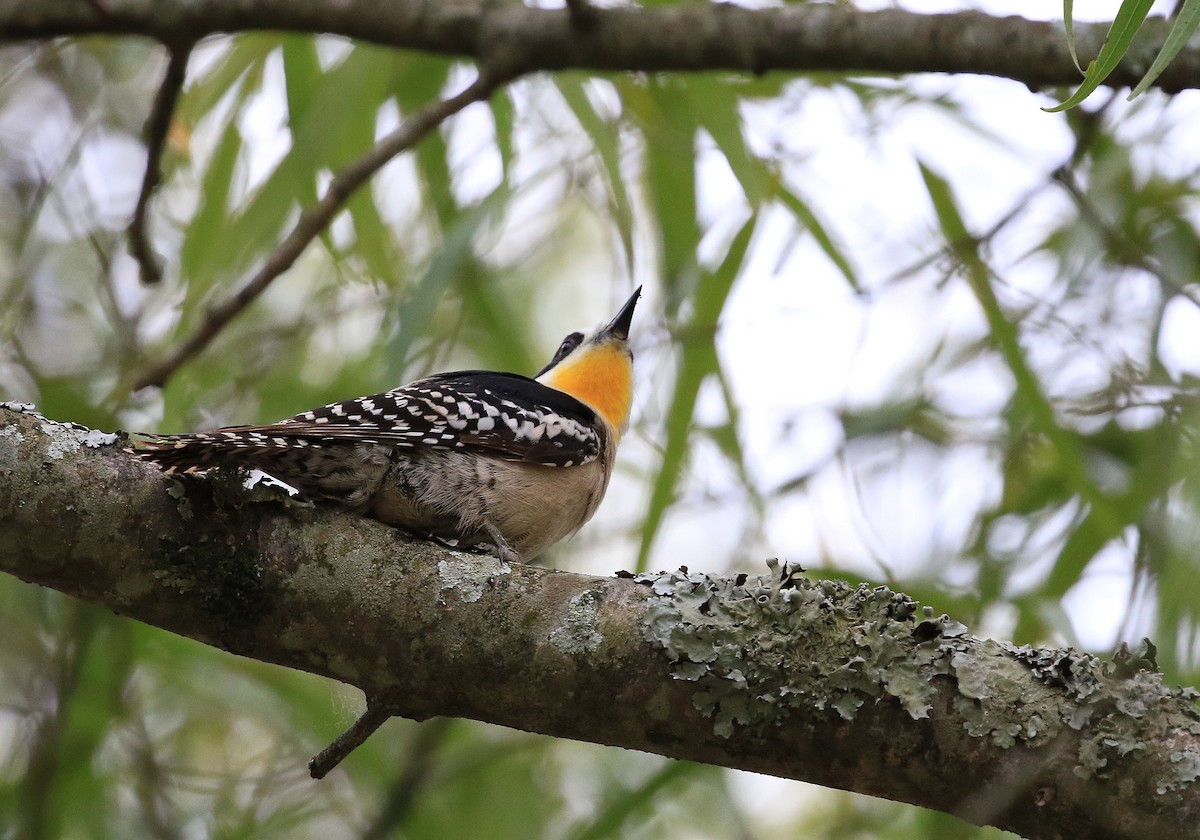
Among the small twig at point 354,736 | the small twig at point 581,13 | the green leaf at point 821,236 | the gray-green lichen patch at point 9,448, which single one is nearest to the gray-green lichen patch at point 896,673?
the small twig at point 354,736

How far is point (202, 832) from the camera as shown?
4402 millimetres

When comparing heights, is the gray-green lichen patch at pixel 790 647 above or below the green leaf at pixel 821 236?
below

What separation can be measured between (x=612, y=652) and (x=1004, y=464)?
2569 millimetres

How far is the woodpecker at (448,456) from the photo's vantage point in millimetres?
2738

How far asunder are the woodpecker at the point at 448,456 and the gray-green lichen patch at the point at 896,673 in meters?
0.67

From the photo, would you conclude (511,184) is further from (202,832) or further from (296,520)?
(202,832)

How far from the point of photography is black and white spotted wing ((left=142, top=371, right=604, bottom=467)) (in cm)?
264

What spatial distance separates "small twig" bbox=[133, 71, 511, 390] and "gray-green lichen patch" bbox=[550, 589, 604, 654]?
1600 millimetres

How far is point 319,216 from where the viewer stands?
345 centimetres

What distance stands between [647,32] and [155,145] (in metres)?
1.48

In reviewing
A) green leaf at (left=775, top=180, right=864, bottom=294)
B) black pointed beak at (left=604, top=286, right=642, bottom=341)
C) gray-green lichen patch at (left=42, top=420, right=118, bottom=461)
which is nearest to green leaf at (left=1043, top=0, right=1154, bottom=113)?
gray-green lichen patch at (left=42, top=420, right=118, bottom=461)

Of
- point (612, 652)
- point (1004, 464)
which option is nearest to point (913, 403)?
point (1004, 464)

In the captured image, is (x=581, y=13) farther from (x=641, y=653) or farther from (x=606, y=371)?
(x=641, y=653)

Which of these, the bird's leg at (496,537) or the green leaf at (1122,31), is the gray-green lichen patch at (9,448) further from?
the green leaf at (1122,31)
